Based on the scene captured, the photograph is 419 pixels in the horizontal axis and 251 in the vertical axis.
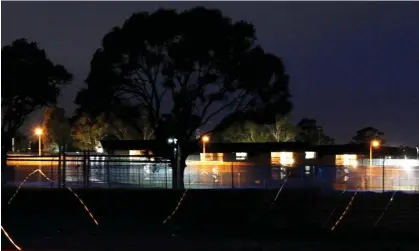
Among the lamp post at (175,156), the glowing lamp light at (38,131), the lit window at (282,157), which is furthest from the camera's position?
the glowing lamp light at (38,131)

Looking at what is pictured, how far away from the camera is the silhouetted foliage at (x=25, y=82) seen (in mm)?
40406

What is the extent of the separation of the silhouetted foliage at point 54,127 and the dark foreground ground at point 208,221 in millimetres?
56919

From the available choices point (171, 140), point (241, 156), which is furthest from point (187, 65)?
point (241, 156)

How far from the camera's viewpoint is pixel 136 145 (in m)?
53.6

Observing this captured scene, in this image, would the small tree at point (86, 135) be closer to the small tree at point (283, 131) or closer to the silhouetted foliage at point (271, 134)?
the silhouetted foliage at point (271, 134)

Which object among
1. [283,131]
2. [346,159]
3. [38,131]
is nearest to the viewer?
[346,159]

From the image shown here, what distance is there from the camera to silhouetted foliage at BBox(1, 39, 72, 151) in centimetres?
4041

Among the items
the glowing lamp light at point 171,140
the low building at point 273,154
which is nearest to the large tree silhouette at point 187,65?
the glowing lamp light at point 171,140

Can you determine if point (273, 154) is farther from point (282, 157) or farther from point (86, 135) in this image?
point (86, 135)

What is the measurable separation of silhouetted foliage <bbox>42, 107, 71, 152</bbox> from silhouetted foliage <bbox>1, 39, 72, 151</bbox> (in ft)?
122

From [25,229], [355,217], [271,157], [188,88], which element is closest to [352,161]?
[271,157]

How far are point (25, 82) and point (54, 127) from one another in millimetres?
42022

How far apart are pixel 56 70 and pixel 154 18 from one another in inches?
283

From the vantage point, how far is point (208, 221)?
70.5 feet
